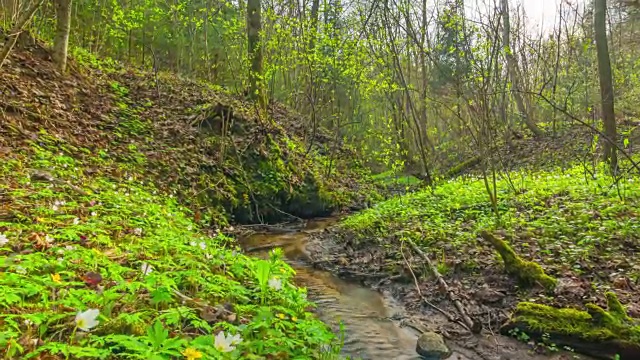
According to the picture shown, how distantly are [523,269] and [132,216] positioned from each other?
4919 mm

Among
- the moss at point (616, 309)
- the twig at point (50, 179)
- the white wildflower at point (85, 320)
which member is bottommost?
the moss at point (616, 309)

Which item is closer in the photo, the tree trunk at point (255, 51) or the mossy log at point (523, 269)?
the mossy log at point (523, 269)

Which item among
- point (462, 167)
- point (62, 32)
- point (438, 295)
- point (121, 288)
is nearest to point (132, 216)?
point (121, 288)

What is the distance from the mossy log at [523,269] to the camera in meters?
4.93

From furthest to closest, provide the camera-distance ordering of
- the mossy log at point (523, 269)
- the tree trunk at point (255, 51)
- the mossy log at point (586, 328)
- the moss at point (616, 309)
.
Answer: the tree trunk at point (255, 51), the mossy log at point (523, 269), the moss at point (616, 309), the mossy log at point (586, 328)

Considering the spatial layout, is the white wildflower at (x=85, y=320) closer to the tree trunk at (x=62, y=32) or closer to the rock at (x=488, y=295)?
the rock at (x=488, y=295)

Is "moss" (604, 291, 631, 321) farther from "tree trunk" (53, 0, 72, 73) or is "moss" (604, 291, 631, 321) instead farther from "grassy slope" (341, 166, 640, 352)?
"tree trunk" (53, 0, 72, 73)

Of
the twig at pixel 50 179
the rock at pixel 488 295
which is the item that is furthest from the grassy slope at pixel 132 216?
the rock at pixel 488 295

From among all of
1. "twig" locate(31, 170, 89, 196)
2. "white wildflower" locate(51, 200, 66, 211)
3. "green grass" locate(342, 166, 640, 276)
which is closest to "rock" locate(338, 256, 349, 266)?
"green grass" locate(342, 166, 640, 276)

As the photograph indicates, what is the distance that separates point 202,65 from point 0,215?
590 inches

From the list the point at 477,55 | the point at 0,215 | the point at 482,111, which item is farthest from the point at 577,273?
the point at 0,215

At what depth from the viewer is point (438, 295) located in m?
5.61

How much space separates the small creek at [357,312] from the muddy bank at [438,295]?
0.21 meters

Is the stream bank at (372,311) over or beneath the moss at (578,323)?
beneath
